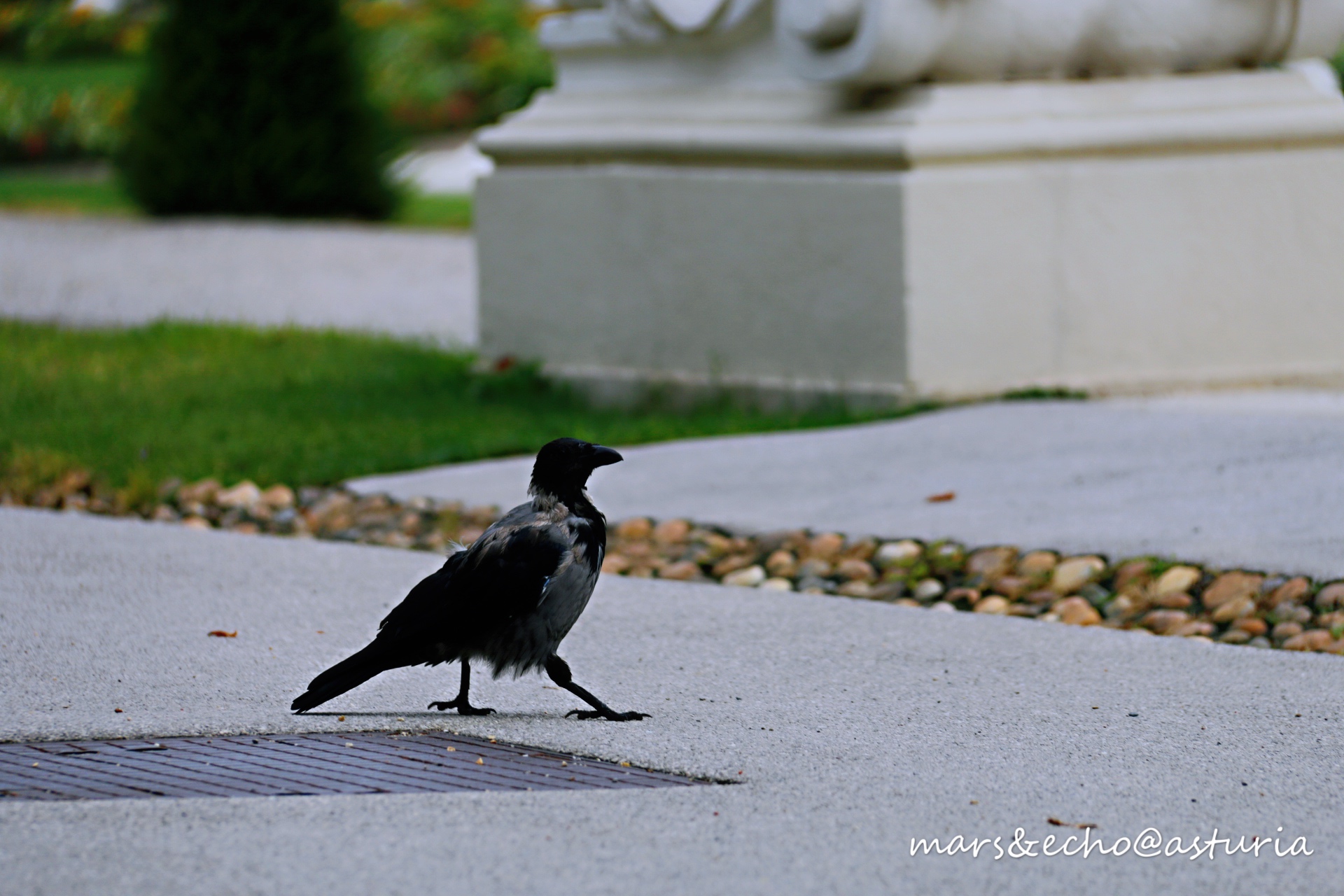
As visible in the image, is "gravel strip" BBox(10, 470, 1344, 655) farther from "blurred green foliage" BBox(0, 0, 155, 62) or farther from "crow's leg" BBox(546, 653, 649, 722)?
"blurred green foliage" BBox(0, 0, 155, 62)

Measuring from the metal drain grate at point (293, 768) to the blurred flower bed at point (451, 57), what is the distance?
24.8 metres

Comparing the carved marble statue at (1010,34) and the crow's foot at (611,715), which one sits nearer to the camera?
the crow's foot at (611,715)

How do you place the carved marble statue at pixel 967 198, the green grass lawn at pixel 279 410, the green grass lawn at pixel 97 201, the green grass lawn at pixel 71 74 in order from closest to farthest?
1. the green grass lawn at pixel 279 410
2. the carved marble statue at pixel 967 198
3. the green grass lawn at pixel 97 201
4. the green grass lawn at pixel 71 74

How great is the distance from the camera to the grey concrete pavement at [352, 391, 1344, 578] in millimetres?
6109

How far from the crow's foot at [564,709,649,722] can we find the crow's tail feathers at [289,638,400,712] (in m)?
0.48

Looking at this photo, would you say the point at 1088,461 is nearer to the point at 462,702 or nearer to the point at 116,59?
the point at 462,702

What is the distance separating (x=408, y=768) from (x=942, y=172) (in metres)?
5.12

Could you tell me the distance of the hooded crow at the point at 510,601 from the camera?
4.17 m

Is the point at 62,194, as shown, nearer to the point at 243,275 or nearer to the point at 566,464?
the point at 243,275

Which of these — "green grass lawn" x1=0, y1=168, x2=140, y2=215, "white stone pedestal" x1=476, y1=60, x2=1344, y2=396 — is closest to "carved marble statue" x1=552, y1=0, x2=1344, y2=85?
"white stone pedestal" x1=476, y1=60, x2=1344, y2=396

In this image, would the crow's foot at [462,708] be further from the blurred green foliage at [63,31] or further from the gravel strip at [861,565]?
the blurred green foliage at [63,31]

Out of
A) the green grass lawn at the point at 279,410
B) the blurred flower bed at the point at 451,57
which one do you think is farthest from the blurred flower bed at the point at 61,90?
the green grass lawn at the point at 279,410

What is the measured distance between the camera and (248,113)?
17656mm

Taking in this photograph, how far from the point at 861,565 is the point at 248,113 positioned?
12736mm
